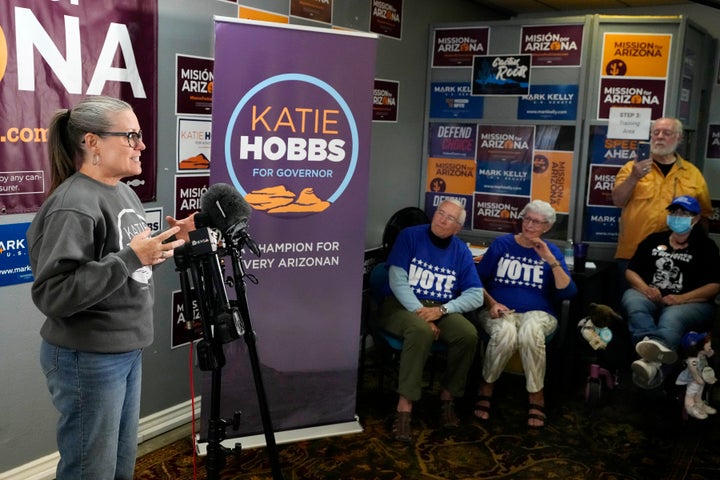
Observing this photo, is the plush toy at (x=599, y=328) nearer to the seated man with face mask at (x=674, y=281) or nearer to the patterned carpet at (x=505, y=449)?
the seated man with face mask at (x=674, y=281)

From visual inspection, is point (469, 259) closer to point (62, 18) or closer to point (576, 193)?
point (576, 193)

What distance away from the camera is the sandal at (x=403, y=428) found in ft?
11.1

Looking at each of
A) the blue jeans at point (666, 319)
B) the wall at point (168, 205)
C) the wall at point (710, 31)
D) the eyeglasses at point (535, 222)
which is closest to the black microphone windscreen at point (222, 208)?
the wall at point (168, 205)

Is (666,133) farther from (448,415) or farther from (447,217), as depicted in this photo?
(448,415)

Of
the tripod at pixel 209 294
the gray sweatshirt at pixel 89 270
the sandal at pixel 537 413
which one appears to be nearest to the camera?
the gray sweatshirt at pixel 89 270

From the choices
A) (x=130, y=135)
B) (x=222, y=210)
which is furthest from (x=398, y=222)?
(x=130, y=135)

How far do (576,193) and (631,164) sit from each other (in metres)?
0.49

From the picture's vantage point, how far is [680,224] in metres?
3.80

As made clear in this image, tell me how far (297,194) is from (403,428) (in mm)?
1265

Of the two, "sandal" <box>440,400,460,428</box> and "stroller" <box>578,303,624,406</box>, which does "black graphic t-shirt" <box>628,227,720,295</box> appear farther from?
"sandal" <box>440,400,460,428</box>

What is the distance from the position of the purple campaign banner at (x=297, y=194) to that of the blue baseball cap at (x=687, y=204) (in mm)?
1779

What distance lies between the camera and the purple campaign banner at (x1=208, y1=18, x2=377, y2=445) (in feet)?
9.58

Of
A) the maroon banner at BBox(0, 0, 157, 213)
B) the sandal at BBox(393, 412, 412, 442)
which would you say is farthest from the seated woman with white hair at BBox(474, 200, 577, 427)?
the maroon banner at BBox(0, 0, 157, 213)

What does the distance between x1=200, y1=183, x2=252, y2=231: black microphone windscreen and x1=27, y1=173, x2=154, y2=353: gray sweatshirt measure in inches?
10.2
